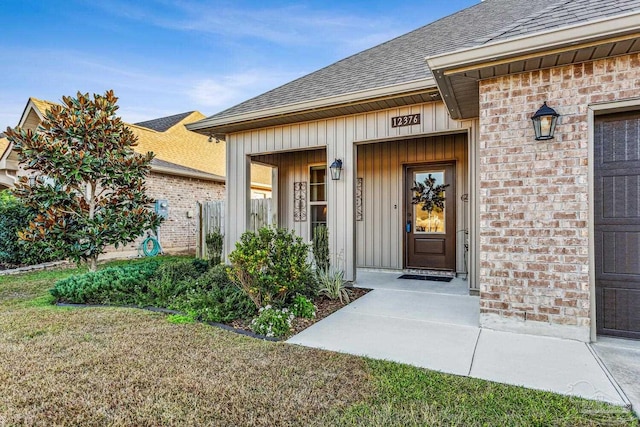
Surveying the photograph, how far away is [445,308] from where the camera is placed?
14.4 feet

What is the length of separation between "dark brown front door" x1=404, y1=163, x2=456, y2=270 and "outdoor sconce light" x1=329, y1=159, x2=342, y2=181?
5.91 feet

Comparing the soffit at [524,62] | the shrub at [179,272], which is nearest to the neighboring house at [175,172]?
the shrub at [179,272]

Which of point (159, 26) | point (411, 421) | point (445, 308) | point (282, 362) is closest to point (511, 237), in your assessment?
point (445, 308)

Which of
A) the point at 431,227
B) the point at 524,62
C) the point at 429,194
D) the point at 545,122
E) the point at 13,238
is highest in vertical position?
the point at 524,62

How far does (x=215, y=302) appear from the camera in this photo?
14.0ft

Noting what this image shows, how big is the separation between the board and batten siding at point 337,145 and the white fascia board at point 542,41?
5.66 ft

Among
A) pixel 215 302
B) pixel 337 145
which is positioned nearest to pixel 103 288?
pixel 215 302

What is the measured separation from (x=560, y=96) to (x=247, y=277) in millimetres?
3814

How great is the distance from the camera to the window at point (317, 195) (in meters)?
7.87

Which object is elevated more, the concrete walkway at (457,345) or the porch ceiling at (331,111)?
the porch ceiling at (331,111)

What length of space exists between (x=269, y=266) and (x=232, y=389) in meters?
1.83

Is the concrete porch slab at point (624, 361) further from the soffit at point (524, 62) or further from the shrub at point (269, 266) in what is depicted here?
the shrub at point (269, 266)

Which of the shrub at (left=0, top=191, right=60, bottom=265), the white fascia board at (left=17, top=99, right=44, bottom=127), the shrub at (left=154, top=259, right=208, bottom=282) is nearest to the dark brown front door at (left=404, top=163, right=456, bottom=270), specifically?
the shrub at (left=154, top=259, right=208, bottom=282)

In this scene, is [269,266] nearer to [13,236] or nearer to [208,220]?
[208,220]
